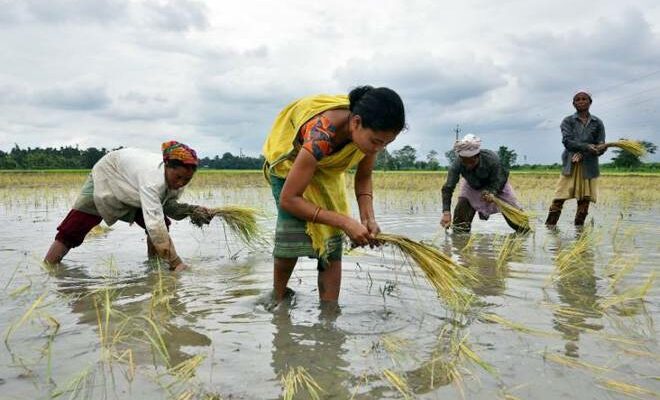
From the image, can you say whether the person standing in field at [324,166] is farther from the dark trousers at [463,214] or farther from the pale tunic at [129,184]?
the dark trousers at [463,214]

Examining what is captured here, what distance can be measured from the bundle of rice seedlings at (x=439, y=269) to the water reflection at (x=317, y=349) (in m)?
0.50

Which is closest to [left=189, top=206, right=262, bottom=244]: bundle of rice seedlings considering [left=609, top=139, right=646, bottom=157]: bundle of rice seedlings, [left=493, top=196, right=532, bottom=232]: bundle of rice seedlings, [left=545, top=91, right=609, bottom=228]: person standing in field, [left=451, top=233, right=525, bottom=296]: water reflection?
[left=451, top=233, right=525, bottom=296]: water reflection

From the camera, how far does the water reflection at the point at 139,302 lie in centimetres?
233

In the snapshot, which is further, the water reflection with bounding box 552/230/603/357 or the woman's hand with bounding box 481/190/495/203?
the woman's hand with bounding box 481/190/495/203

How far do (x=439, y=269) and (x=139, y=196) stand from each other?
2.28 meters

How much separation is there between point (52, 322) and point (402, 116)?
186 cm

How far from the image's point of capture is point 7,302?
3033mm

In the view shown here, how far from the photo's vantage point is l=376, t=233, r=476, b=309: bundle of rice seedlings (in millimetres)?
2633

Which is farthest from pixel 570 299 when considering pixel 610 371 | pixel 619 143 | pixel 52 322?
pixel 619 143

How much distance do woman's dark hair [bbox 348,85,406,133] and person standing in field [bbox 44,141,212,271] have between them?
1.70 meters

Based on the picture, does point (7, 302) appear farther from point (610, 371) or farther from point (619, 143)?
point (619, 143)

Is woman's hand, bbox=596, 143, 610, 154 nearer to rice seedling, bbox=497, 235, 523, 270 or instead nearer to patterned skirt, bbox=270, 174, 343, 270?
rice seedling, bbox=497, 235, 523, 270

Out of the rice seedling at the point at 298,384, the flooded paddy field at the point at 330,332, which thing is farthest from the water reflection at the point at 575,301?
the rice seedling at the point at 298,384

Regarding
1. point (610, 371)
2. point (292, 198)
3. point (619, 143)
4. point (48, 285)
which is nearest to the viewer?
point (610, 371)
